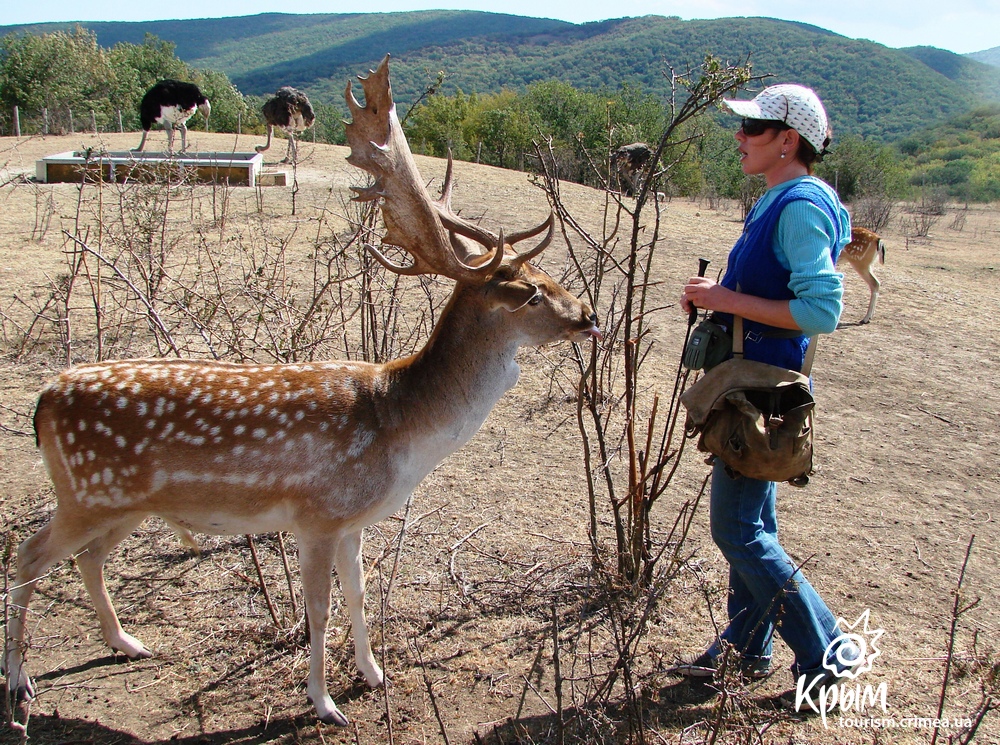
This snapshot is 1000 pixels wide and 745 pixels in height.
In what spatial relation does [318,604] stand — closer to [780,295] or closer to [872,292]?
[780,295]

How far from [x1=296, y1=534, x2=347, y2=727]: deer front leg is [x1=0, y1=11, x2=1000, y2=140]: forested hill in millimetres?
45584

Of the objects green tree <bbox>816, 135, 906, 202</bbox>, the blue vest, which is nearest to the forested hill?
green tree <bbox>816, 135, 906, 202</bbox>

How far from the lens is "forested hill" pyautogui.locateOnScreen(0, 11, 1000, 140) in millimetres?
88875

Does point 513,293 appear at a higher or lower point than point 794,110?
lower

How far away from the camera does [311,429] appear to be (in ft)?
10.6

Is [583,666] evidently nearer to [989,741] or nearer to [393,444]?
[393,444]

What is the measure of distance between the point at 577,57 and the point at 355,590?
12633cm

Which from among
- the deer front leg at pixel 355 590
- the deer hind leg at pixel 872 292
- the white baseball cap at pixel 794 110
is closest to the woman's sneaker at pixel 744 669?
the deer front leg at pixel 355 590

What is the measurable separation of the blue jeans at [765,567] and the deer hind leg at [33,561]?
2.64 metres

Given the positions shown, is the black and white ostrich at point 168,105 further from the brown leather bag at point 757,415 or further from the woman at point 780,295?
the brown leather bag at point 757,415

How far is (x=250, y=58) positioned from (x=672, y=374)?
178 metres

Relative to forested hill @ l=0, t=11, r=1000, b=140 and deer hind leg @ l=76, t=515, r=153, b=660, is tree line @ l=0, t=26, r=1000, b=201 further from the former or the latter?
deer hind leg @ l=76, t=515, r=153, b=660

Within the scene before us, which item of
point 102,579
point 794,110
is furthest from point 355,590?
point 794,110

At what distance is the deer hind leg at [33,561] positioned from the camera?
327 cm
